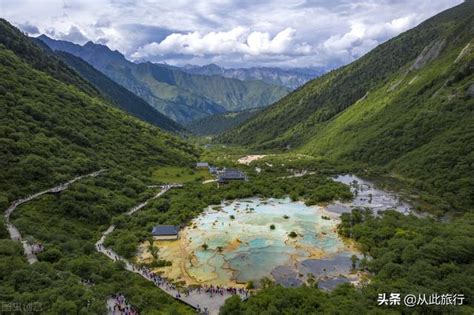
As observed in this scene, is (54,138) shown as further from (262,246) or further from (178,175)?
(262,246)

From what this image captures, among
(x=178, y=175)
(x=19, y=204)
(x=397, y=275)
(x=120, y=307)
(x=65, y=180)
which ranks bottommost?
(x=120, y=307)

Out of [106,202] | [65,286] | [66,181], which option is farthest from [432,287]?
[66,181]

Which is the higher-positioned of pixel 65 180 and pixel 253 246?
pixel 65 180

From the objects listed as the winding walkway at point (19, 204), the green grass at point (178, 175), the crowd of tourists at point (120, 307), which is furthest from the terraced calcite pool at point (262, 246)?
the green grass at point (178, 175)

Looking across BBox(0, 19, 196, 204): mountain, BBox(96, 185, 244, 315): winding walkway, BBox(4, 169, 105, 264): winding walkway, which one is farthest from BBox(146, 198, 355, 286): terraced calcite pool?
BBox(0, 19, 196, 204): mountain

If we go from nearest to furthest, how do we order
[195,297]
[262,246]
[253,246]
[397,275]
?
[195,297], [397,275], [262,246], [253,246]

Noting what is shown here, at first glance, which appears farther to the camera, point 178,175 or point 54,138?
point 178,175

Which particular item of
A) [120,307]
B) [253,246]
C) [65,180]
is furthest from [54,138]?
[120,307]

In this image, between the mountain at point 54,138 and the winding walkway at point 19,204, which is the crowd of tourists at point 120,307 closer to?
the winding walkway at point 19,204
